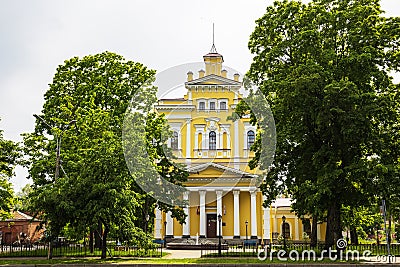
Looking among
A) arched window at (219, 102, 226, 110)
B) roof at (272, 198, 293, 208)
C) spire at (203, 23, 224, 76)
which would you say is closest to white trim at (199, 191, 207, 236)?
arched window at (219, 102, 226, 110)

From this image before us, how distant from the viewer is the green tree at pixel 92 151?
24.5 meters

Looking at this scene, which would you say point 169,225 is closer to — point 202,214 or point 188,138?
point 202,214

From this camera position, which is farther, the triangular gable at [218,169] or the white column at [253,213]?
the triangular gable at [218,169]

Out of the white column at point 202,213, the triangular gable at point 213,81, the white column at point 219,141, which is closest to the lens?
the white column at point 202,213

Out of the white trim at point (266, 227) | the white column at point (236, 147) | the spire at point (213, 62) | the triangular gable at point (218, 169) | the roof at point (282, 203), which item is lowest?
the white trim at point (266, 227)

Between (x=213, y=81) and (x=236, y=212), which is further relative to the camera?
(x=213, y=81)

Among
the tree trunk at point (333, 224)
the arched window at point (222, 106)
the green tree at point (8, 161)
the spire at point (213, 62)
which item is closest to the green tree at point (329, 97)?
the tree trunk at point (333, 224)

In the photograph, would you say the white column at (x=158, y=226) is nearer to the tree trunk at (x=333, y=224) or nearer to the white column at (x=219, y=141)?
the white column at (x=219, y=141)

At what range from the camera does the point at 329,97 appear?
80.7 ft

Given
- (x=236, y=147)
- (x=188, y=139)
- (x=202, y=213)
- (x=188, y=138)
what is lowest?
(x=202, y=213)

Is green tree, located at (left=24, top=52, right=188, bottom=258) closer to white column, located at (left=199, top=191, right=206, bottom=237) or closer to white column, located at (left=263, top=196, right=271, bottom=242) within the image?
white column, located at (left=199, top=191, right=206, bottom=237)

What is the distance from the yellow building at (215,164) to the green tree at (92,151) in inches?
497

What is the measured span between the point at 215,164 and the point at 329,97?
82.6ft

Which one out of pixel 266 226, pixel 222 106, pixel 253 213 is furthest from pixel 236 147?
pixel 266 226
